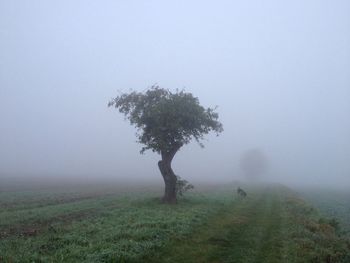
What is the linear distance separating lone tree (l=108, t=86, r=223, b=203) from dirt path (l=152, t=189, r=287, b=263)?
45.3 ft

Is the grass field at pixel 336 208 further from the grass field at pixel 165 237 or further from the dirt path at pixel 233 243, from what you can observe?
the dirt path at pixel 233 243

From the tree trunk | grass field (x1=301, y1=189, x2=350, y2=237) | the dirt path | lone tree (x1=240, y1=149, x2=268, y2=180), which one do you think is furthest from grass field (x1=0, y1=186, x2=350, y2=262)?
lone tree (x1=240, y1=149, x2=268, y2=180)

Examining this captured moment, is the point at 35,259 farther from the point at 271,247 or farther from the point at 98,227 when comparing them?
the point at 271,247

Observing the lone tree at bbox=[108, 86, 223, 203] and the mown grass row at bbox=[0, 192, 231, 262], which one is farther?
the lone tree at bbox=[108, 86, 223, 203]

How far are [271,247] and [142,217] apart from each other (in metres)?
11.9

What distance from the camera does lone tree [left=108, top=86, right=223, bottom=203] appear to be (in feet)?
150

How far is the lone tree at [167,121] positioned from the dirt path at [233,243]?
544 inches

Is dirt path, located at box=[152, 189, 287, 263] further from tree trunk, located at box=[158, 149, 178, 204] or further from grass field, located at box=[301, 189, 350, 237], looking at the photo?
tree trunk, located at box=[158, 149, 178, 204]

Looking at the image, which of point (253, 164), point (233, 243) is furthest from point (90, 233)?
point (253, 164)

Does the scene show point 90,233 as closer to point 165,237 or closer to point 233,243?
point 165,237

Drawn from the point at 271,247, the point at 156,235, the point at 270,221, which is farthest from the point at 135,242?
the point at 270,221

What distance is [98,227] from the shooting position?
2675 centimetres

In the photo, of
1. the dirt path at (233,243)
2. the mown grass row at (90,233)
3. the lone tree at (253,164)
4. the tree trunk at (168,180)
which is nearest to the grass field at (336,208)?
the dirt path at (233,243)

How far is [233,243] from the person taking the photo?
2353 cm
